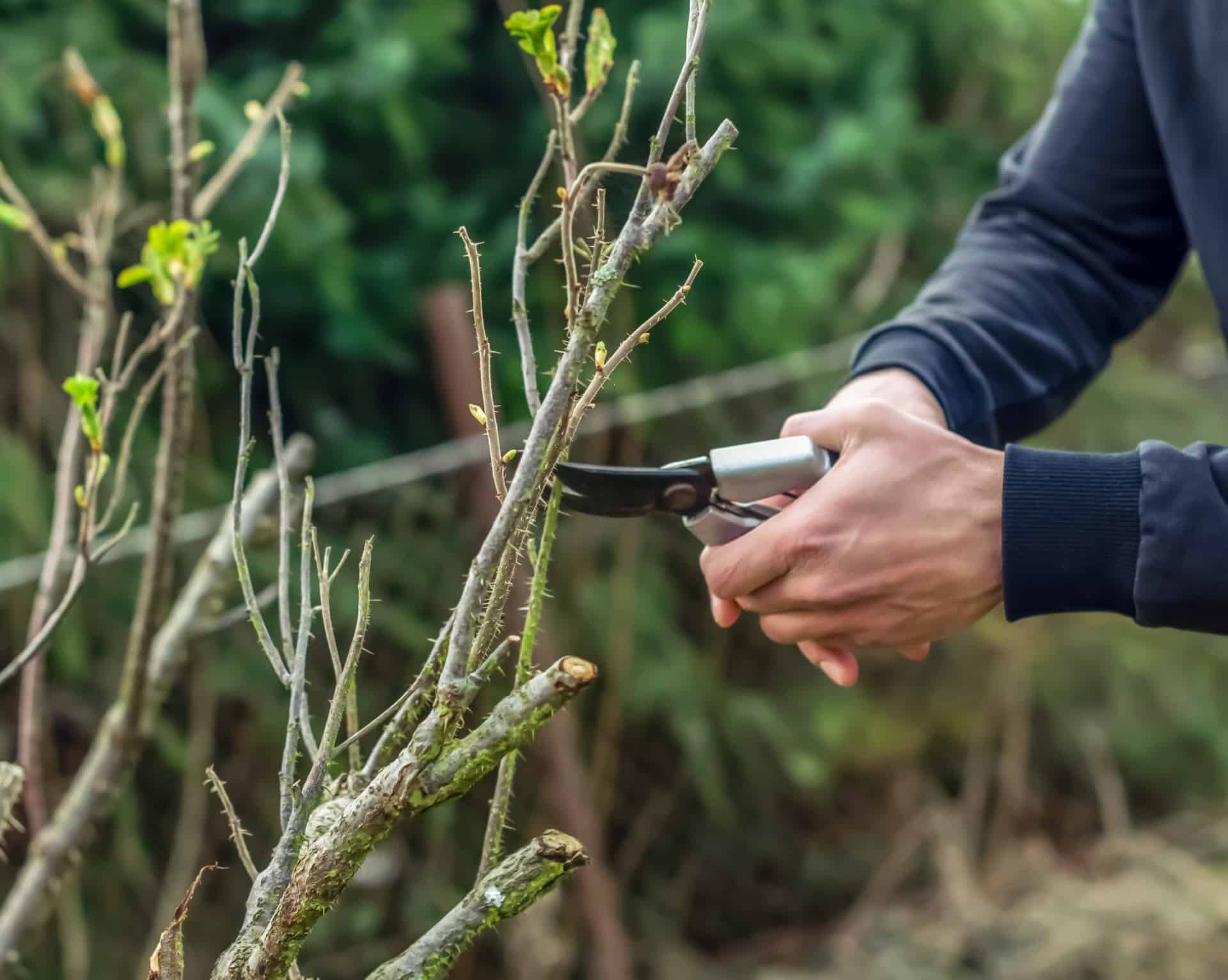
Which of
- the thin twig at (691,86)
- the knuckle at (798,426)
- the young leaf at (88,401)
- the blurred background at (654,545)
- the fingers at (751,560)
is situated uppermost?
the thin twig at (691,86)

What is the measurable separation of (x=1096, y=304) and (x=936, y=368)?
0.40m

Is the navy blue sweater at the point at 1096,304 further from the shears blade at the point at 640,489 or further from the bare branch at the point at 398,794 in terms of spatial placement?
the bare branch at the point at 398,794

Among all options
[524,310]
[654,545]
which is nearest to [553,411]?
[524,310]

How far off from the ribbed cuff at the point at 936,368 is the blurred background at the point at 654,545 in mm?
1109

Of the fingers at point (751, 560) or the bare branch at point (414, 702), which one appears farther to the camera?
the fingers at point (751, 560)

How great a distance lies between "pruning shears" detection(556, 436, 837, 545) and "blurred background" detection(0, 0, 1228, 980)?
121 centimetres

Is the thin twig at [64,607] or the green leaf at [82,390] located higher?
the green leaf at [82,390]

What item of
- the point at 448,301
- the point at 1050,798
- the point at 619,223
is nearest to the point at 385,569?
the point at 448,301

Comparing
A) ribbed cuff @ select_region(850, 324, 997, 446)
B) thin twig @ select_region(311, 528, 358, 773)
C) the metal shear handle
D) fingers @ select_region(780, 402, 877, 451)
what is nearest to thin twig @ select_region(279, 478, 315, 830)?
thin twig @ select_region(311, 528, 358, 773)

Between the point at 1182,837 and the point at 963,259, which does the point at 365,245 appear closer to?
the point at 963,259

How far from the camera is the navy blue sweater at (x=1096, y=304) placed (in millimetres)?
1054

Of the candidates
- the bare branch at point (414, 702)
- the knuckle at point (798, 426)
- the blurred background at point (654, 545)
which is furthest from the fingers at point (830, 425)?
the blurred background at point (654, 545)

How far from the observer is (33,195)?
91.8 inches

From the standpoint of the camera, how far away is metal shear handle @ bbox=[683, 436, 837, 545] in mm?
1104
